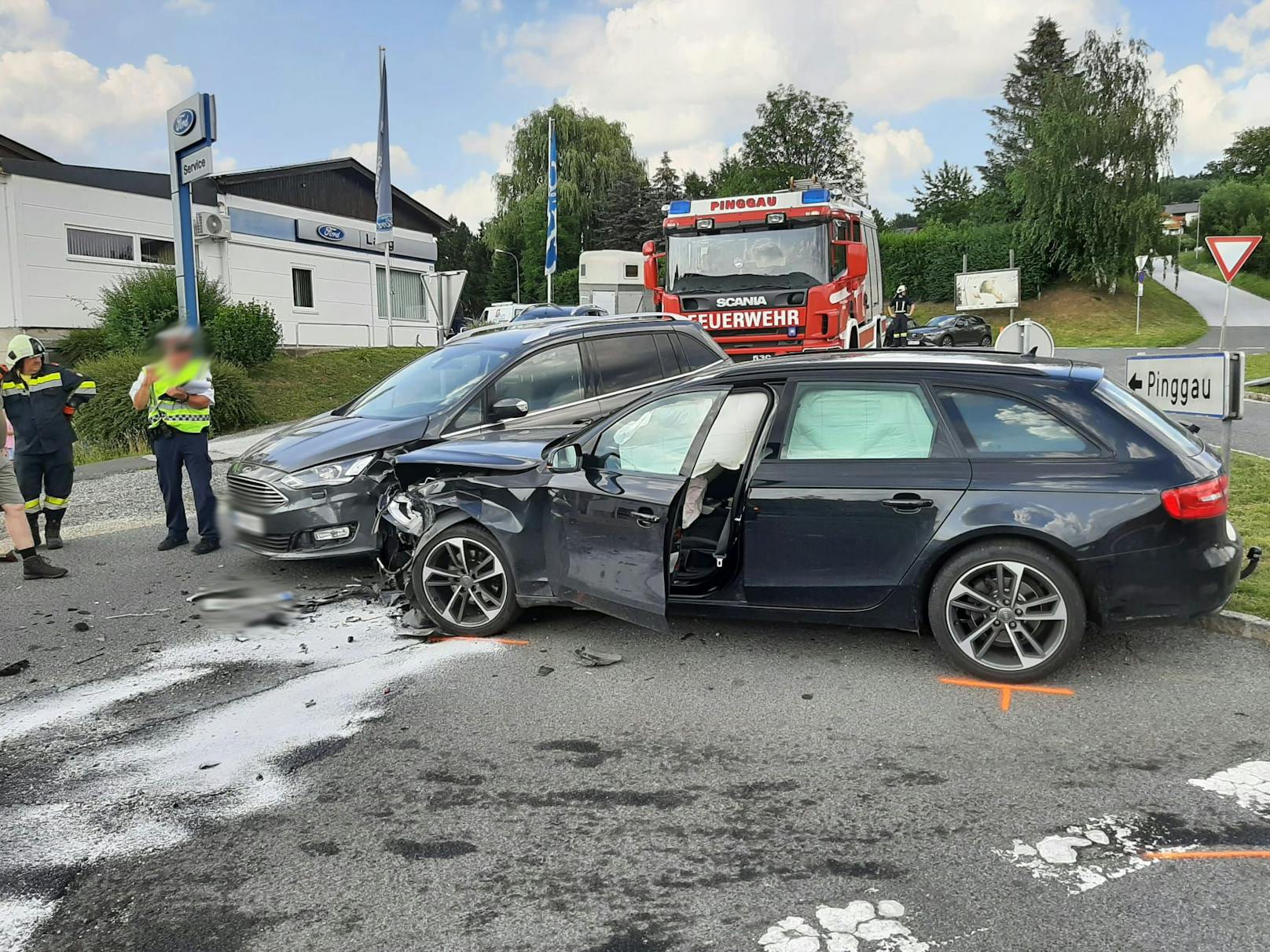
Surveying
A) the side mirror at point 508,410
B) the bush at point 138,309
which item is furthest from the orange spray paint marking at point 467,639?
the bush at point 138,309

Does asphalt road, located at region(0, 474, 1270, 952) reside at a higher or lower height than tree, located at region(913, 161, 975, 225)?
lower

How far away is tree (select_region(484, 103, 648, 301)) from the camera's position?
5678 centimetres

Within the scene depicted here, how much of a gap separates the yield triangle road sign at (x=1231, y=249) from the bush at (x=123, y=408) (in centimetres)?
1293

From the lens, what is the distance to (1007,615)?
4539mm

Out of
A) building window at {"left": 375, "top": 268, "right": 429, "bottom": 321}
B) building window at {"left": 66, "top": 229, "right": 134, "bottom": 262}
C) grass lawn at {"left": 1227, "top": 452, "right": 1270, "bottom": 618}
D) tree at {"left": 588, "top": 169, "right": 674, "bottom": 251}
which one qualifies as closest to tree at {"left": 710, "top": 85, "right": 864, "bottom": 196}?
tree at {"left": 588, "top": 169, "right": 674, "bottom": 251}

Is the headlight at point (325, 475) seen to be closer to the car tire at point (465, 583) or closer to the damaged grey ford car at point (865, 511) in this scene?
the damaged grey ford car at point (865, 511)

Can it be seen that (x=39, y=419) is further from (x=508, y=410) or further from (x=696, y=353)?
(x=696, y=353)

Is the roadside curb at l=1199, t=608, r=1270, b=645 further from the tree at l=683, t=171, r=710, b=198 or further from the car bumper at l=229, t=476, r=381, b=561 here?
the tree at l=683, t=171, r=710, b=198

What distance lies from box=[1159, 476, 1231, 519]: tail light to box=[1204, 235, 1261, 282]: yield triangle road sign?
284 inches

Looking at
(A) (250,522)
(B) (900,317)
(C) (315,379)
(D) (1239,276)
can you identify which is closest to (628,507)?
(A) (250,522)

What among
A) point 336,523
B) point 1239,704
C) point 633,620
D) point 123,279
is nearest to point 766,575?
point 633,620

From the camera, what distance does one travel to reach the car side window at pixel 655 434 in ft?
17.1

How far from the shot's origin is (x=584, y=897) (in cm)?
295

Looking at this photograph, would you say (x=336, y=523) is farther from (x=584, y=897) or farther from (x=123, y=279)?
(x=123, y=279)
